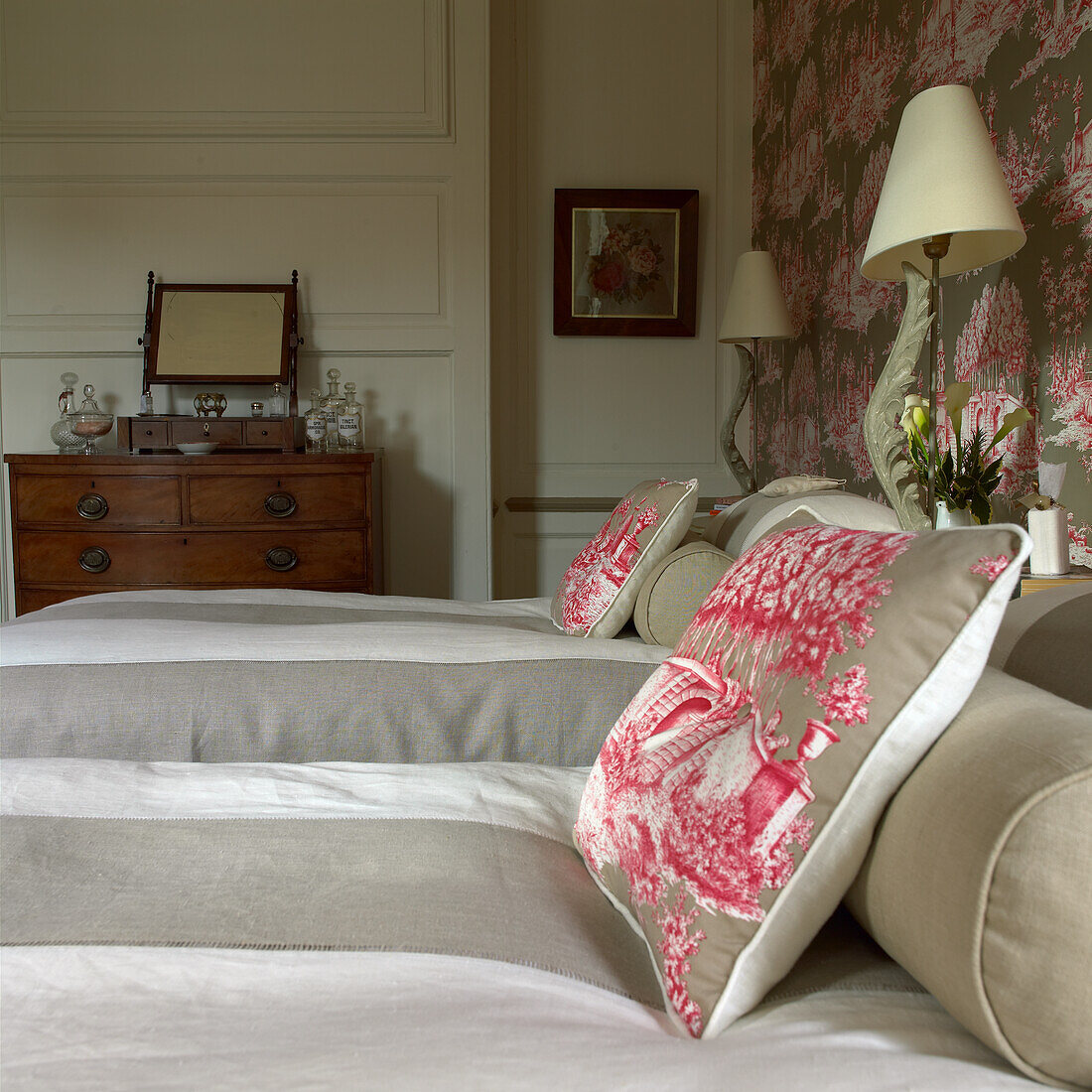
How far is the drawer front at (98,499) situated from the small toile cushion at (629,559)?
6.02 ft

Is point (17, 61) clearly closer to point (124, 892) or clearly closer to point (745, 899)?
point (124, 892)

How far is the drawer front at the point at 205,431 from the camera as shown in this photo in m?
3.44

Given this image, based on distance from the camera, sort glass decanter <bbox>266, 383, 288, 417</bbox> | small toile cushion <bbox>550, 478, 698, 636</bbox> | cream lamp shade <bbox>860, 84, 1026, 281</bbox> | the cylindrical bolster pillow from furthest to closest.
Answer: glass decanter <bbox>266, 383, 288, 417</bbox>
small toile cushion <bbox>550, 478, 698, 636</bbox>
cream lamp shade <bbox>860, 84, 1026, 281</bbox>
the cylindrical bolster pillow

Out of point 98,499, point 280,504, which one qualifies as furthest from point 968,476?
point 98,499

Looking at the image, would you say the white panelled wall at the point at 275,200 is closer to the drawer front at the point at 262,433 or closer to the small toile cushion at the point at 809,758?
the drawer front at the point at 262,433

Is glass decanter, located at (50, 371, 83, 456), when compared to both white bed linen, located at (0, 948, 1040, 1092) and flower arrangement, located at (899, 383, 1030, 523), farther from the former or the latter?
white bed linen, located at (0, 948, 1040, 1092)

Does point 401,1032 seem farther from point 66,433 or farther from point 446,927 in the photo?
point 66,433

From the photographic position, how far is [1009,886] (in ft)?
1.78

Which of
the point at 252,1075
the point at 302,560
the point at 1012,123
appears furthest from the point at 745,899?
the point at 302,560

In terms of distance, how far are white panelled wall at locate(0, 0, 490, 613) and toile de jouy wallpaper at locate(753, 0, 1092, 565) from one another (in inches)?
40.6

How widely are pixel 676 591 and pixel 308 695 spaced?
65cm

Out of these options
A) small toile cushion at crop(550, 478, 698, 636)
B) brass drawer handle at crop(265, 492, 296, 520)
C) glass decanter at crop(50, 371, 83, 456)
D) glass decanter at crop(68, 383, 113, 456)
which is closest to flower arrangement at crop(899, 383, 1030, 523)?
small toile cushion at crop(550, 478, 698, 636)

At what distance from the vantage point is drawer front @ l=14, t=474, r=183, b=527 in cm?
317

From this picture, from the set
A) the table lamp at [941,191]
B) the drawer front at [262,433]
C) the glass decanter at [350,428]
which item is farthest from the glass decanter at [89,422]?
the table lamp at [941,191]
